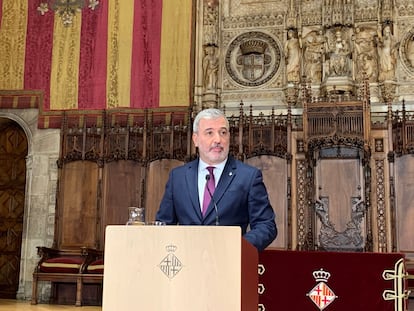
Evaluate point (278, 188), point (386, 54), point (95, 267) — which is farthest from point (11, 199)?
point (386, 54)

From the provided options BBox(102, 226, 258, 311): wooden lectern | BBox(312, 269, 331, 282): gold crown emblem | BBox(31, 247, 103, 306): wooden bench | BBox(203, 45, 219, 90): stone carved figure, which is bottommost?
BBox(31, 247, 103, 306): wooden bench

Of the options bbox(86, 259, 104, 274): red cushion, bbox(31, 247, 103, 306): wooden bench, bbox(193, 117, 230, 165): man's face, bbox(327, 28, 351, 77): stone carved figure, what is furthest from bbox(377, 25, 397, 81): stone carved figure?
bbox(193, 117, 230, 165): man's face

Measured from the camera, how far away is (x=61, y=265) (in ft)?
32.4

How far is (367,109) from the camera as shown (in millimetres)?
9617

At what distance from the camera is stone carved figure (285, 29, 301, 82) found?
10961 millimetres

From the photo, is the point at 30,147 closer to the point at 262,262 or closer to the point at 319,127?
the point at 319,127

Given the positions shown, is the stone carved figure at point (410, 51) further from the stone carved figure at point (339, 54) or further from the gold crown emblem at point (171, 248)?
the gold crown emblem at point (171, 248)

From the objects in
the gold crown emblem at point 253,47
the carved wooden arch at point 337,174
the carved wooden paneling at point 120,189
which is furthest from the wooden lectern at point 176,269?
the gold crown emblem at point 253,47

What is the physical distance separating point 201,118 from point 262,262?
2793 millimetres

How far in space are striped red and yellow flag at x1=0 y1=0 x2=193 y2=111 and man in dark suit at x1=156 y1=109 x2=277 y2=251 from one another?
319 inches

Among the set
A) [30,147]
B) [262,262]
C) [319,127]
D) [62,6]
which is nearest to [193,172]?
[262,262]

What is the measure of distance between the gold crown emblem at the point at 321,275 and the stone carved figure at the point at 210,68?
642cm

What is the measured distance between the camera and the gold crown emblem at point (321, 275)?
530 cm

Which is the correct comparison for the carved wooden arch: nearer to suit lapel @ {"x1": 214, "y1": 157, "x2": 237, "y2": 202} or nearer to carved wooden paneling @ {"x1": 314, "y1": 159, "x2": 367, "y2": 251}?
carved wooden paneling @ {"x1": 314, "y1": 159, "x2": 367, "y2": 251}
